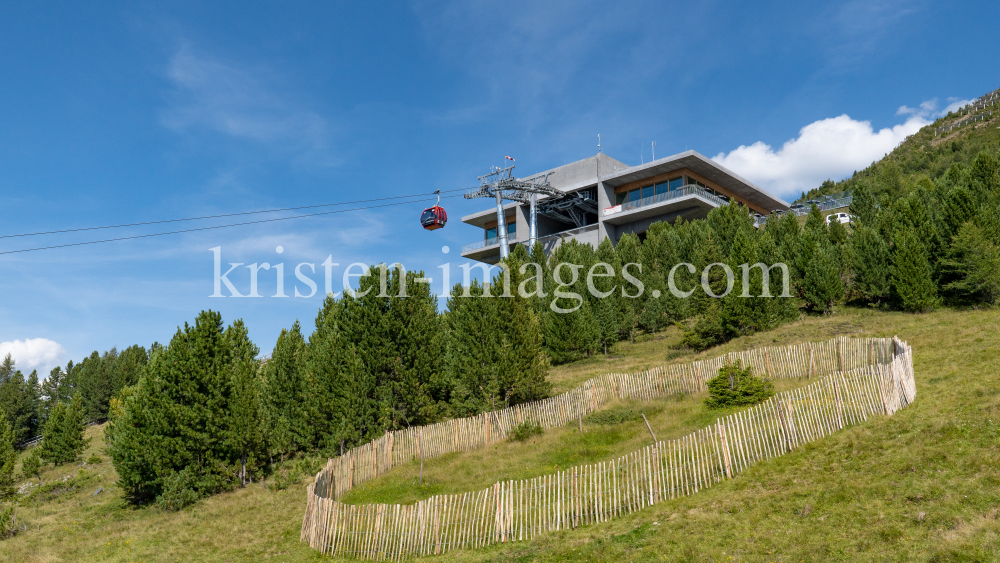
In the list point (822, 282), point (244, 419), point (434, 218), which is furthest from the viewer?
point (434, 218)

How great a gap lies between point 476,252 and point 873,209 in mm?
48445

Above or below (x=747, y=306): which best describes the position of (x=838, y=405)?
below

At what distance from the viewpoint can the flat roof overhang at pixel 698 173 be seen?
207 ft

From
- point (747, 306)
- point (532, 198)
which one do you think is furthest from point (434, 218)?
point (747, 306)

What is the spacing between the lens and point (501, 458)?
21531 mm

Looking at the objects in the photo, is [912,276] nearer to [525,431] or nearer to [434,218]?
[525,431]

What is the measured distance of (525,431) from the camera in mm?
23984

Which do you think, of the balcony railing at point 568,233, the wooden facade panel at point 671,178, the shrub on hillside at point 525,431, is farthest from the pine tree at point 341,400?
the wooden facade panel at point 671,178

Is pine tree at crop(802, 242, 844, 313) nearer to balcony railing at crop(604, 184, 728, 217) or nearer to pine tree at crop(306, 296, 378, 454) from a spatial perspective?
balcony railing at crop(604, 184, 728, 217)

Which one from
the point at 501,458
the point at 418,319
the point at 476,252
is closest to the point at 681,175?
the point at 476,252

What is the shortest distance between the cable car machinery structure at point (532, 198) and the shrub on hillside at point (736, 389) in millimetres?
46444

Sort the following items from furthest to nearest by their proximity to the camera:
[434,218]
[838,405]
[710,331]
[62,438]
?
[434,218]
[62,438]
[710,331]
[838,405]

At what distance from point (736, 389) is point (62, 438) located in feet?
175

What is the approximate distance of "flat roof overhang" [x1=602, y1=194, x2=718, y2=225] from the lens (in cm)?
6341
